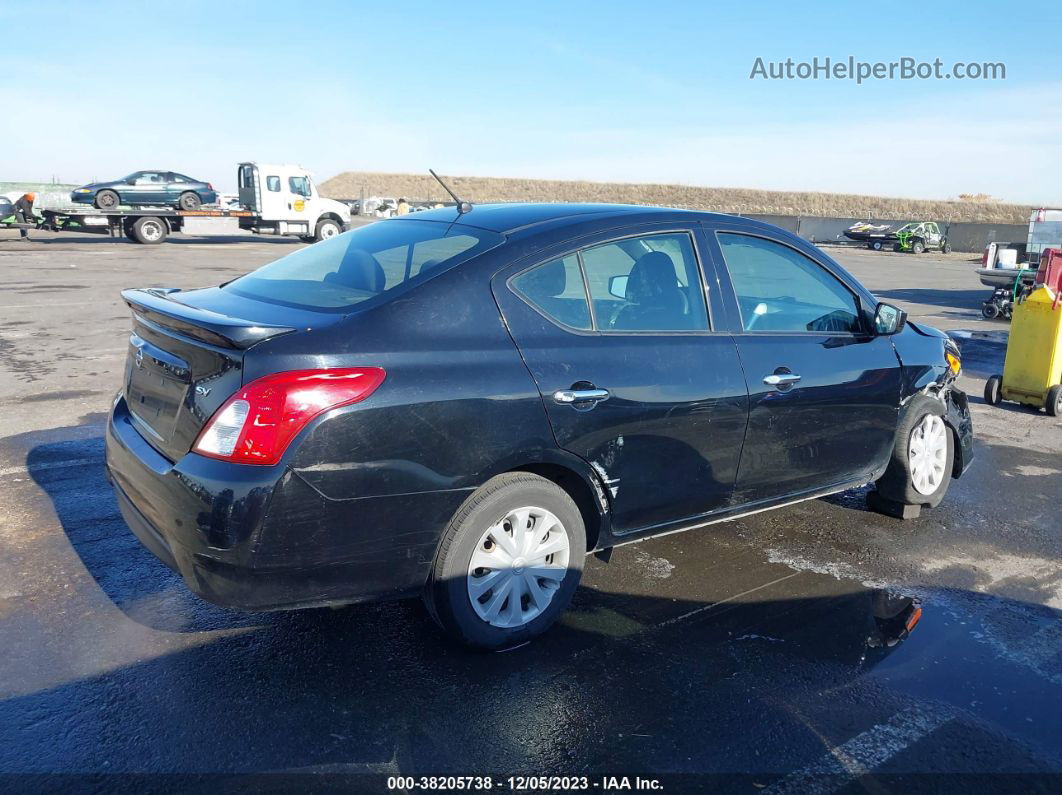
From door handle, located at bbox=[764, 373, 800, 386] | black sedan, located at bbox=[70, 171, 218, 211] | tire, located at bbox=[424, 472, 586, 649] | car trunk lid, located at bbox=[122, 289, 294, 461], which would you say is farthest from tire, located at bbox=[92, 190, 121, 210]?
tire, located at bbox=[424, 472, 586, 649]

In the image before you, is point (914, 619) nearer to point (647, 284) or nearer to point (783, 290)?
point (783, 290)

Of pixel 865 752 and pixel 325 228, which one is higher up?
pixel 325 228

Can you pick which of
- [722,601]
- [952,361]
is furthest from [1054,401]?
[722,601]

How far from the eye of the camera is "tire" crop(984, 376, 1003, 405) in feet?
28.1

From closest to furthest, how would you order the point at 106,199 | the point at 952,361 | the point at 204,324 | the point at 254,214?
the point at 204,324, the point at 952,361, the point at 106,199, the point at 254,214

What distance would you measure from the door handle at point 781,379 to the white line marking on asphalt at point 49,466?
13.9 ft

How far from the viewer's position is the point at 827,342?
4543 mm

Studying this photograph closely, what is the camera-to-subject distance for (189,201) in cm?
2922

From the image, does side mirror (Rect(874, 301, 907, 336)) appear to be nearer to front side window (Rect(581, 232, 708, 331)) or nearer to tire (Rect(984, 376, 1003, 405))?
front side window (Rect(581, 232, 708, 331))

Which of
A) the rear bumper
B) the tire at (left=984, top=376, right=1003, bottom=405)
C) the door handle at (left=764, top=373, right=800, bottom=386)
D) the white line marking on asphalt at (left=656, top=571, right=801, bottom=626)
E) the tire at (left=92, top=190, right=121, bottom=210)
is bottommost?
the white line marking on asphalt at (left=656, top=571, right=801, bottom=626)

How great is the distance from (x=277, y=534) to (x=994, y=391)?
775 cm

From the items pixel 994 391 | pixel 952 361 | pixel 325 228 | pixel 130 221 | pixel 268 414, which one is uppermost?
pixel 130 221

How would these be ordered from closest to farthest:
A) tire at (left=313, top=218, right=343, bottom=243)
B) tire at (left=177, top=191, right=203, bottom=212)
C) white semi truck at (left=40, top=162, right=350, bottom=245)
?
white semi truck at (left=40, top=162, right=350, bottom=245), tire at (left=177, top=191, right=203, bottom=212), tire at (left=313, top=218, right=343, bottom=243)

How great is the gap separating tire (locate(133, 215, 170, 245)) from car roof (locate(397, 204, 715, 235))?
1069 inches
